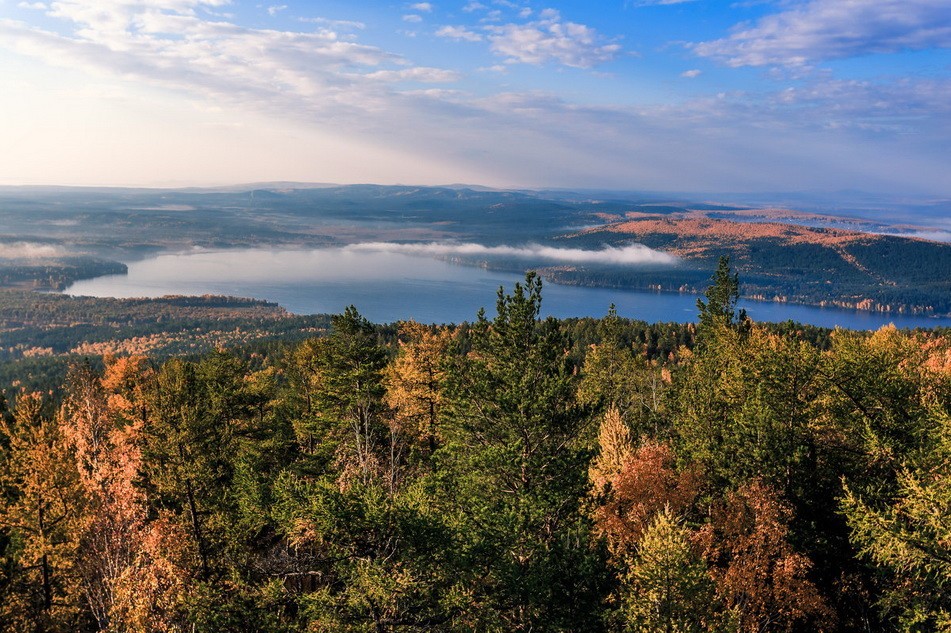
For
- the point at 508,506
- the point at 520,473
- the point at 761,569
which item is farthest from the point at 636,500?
the point at 508,506

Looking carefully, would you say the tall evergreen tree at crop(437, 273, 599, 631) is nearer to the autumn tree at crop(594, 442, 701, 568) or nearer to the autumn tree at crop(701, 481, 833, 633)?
the autumn tree at crop(594, 442, 701, 568)

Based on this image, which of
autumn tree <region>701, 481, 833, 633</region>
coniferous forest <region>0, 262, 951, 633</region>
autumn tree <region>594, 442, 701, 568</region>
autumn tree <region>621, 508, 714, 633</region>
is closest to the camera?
autumn tree <region>621, 508, 714, 633</region>

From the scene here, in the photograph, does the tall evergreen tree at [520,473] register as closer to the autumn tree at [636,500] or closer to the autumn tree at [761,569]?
the autumn tree at [636,500]

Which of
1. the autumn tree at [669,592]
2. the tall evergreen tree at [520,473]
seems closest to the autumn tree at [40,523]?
the tall evergreen tree at [520,473]

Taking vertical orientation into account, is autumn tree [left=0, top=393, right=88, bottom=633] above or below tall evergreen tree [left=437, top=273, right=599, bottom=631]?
below

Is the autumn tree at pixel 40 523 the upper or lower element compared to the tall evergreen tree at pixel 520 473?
lower

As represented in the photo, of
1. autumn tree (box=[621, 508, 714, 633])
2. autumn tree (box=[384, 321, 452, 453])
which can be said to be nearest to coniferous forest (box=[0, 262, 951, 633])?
autumn tree (box=[621, 508, 714, 633])

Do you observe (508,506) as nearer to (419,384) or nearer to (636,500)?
(636,500)

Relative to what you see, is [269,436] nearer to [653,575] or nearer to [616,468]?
[616,468]
